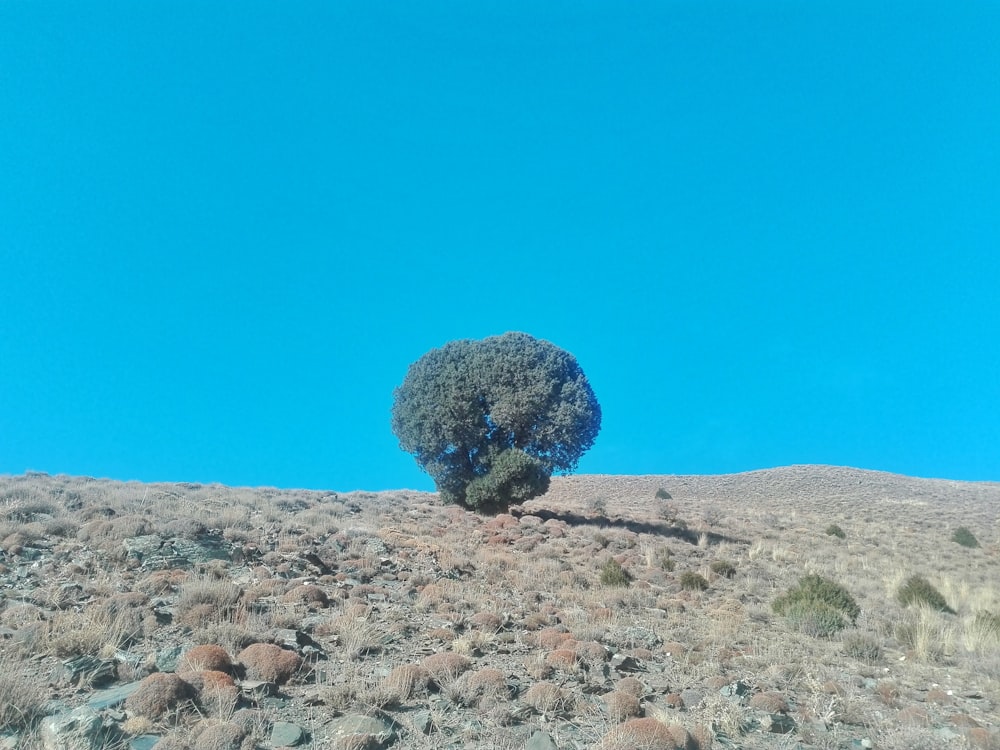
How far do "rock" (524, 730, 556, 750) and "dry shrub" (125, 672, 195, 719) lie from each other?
331cm

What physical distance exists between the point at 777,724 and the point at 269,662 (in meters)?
5.68

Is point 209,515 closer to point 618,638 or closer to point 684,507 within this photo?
point 618,638

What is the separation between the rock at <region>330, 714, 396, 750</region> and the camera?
233 inches

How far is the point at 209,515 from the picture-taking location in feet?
56.4

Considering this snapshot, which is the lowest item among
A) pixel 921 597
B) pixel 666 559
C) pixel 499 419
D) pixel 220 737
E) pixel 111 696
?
pixel 220 737

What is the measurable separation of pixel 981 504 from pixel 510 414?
136ft

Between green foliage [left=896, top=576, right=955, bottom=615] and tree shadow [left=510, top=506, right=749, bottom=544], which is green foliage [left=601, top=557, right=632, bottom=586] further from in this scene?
tree shadow [left=510, top=506, right=749, bottom=544]

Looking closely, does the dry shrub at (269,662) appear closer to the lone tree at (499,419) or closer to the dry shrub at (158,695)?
the dry shrub at (158,695)

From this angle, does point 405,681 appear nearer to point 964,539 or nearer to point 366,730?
point 366,730

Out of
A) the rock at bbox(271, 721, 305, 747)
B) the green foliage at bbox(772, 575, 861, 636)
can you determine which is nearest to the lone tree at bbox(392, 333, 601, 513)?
the green foliage at bbox(772, 575, 861, 636)

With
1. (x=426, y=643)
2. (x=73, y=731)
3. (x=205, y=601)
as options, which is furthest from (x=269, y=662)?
(x=205, y=601)

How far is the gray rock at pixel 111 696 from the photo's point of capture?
20.1ft

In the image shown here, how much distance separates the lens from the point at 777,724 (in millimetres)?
7156

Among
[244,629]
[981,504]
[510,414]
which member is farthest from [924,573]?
[981,504]
